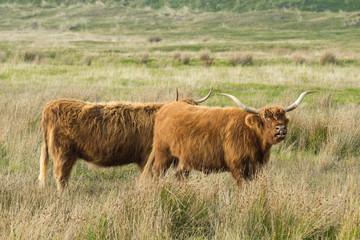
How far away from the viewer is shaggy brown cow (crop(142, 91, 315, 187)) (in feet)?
14.2

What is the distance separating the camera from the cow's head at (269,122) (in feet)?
13.5

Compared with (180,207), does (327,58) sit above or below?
below

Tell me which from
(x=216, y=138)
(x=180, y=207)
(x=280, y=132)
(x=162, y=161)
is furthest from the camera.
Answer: (x=162, y=161)

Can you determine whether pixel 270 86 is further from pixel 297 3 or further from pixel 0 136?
pixel 297 3

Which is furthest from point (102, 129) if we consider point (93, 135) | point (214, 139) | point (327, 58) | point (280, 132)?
point (327, 58)

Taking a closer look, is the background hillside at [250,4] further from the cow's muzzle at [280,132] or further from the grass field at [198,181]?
the cow's muzzle at [280,132]

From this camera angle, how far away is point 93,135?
4953mm

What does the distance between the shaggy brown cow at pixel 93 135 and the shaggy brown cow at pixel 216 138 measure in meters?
0.24

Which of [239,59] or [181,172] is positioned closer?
[181,172]

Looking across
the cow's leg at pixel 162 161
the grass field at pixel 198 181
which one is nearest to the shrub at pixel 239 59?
the grass field at pixel 198 181

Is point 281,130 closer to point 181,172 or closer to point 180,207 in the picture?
point 180,207

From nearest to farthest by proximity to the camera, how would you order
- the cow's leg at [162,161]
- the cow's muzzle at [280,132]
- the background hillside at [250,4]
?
the cow's muzzle at [280,132]
the cow's leg at [162,161]
the background hillside at [250,4]

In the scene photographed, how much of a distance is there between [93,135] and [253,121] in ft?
5.76

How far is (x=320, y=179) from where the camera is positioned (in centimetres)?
536
